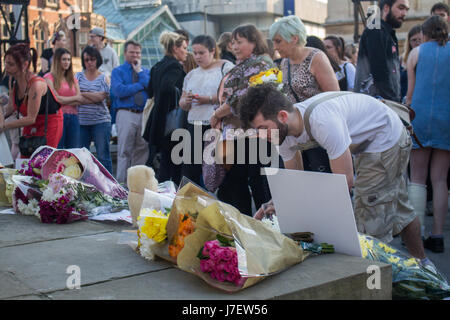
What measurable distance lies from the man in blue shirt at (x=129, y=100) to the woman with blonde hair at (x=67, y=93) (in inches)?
19.6

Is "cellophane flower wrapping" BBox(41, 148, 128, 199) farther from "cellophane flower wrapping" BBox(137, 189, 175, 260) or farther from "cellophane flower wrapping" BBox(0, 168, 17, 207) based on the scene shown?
"cellophane flower wrapping" BBox(137, 189, 175, 260)

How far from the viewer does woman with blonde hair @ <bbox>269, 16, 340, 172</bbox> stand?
468cm

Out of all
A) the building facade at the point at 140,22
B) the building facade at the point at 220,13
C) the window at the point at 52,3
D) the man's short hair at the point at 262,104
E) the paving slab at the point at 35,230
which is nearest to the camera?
the man's short hair at the point at 262,104

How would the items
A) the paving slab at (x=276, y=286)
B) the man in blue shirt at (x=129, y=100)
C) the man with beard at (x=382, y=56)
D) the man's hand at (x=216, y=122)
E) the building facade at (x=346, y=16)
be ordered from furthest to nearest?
the building facade at (x=346, y=16) → the man in blue shirt at (x=129, y=100) → the man's hand at (x=216, y=122) → the man with beard at (x=382, y=56) → the paving slab at (x=276, y=286)

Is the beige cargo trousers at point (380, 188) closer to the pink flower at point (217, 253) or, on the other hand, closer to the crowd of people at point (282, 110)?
the crowd of people at point (282, 110)

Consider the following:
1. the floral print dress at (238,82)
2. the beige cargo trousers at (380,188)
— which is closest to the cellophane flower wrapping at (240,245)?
the beige cargo trousers at (380,188)

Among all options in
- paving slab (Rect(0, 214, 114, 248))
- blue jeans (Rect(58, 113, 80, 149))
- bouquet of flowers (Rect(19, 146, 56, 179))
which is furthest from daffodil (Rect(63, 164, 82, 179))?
blue jeans (Rect(58, 113, 80, 149))

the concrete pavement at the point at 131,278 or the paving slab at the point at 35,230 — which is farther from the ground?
the concrete pavement at the point at 131,278

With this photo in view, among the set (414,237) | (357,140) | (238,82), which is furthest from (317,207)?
(238,82)

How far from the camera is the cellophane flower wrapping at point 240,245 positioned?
8.41 feet

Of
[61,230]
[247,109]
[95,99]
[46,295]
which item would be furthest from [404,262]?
[95,99]

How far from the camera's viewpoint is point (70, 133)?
7.35 meters

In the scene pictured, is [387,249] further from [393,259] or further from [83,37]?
[83,37]
